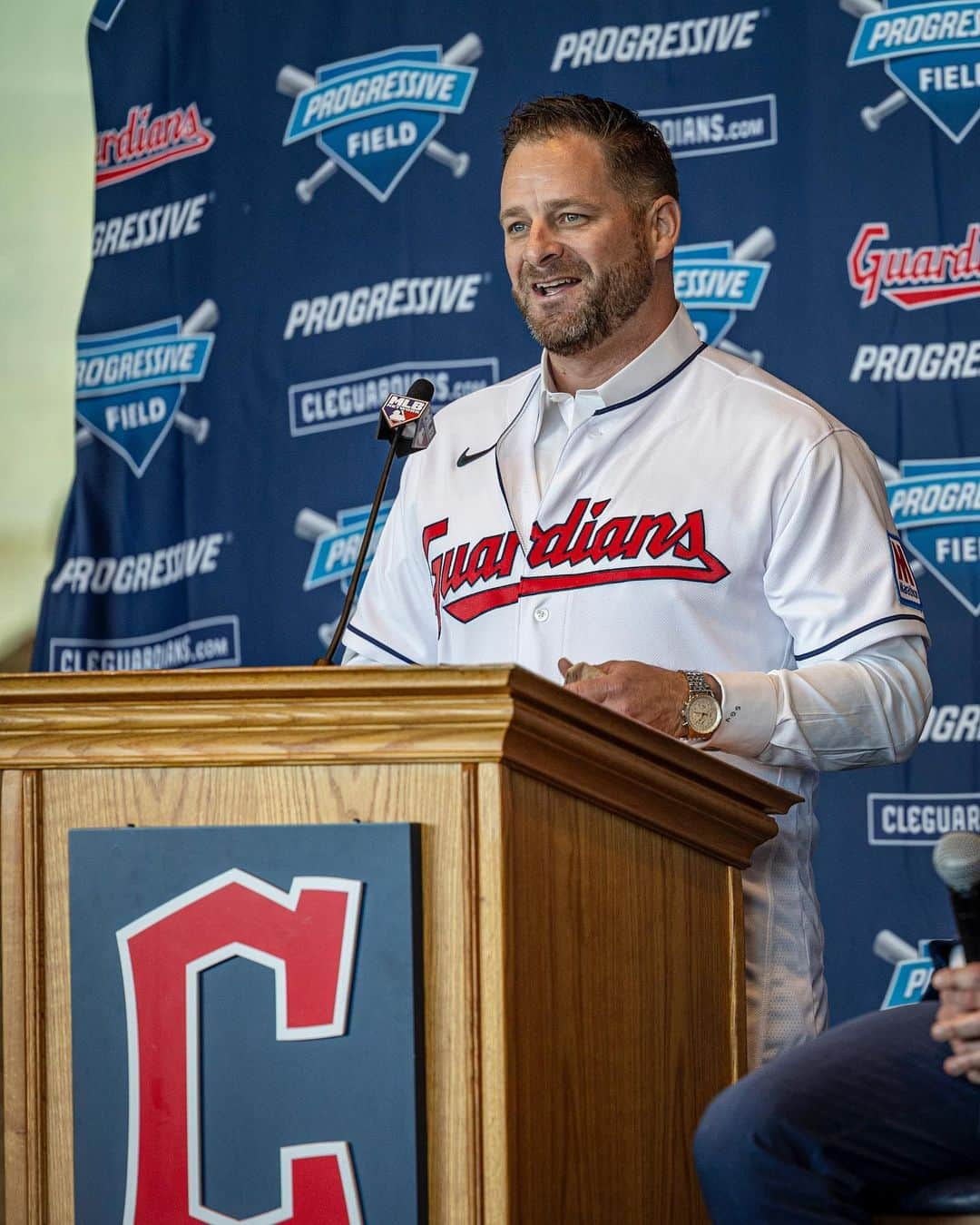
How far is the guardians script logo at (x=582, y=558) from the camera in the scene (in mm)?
2092

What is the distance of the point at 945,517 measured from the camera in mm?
3166

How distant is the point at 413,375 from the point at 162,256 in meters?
0.67

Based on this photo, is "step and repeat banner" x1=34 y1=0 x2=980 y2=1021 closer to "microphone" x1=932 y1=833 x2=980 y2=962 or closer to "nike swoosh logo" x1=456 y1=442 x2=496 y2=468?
"nike swoosh logo" x1=456 y1=442 x2=496 y2=468

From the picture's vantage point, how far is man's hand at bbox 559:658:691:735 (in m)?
1.68

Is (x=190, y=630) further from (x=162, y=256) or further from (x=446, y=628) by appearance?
(x=446, y=628)

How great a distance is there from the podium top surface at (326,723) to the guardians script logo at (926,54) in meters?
2.12

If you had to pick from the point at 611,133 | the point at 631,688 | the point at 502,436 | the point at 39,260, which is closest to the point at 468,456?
the point at 502,436

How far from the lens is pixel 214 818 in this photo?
1360 mm

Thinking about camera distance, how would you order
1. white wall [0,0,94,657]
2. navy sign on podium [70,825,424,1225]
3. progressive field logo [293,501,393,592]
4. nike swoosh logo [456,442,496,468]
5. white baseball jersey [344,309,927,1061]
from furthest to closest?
white wall [0,0,94,657] → progressive field logo [293,501,393,592] → nike swoosh logo [456,442,496,468] → white baseball jersey [344,309,927,1061] → navy sign on podium [70,825,424,1225]

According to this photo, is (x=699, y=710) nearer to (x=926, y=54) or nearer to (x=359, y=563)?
(x=359, y=563)

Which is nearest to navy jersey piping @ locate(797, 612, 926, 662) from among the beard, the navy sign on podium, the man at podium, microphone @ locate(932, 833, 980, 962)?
the man at podium

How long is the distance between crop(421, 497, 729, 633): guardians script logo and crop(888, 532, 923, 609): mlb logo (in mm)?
207

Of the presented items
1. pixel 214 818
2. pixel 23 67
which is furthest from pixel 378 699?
pixel 23 67

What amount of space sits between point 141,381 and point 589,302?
1738 millimetres
